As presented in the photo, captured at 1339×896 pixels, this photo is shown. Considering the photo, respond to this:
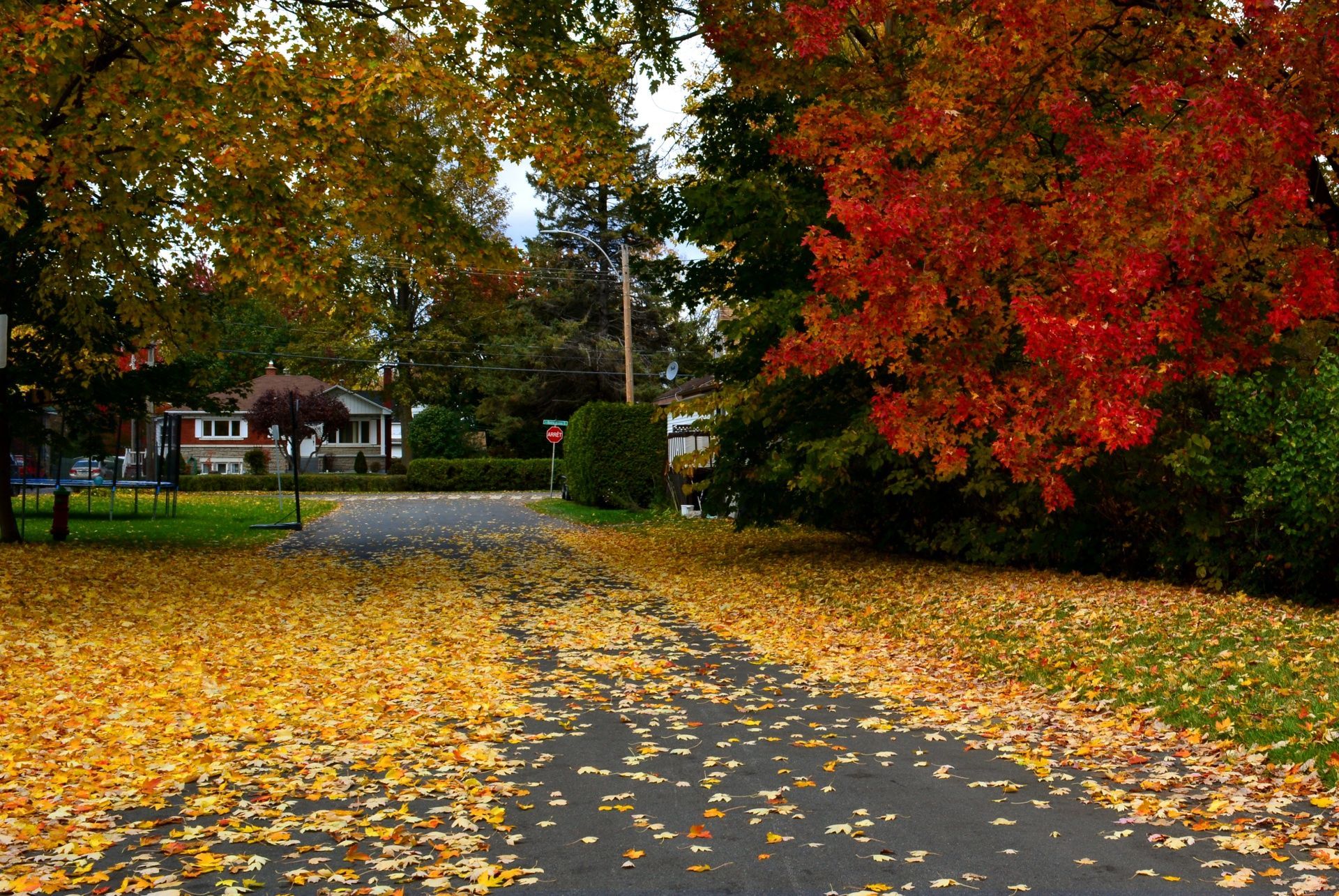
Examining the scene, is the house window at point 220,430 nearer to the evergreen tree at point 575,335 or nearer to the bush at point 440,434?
the bush at point 440,434

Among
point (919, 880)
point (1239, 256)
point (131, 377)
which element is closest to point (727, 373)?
point (1239, 256)

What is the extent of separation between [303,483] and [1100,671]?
152ft

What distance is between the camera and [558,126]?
54.1 feet

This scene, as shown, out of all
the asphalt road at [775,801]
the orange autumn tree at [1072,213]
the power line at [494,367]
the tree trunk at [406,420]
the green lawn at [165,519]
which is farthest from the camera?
the tree trunk at [406,420]

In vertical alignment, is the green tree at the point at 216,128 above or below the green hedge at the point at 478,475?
above

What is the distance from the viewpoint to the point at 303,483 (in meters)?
51.0

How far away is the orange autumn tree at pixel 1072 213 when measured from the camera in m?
8.76

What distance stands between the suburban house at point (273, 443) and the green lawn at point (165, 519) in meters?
31.1

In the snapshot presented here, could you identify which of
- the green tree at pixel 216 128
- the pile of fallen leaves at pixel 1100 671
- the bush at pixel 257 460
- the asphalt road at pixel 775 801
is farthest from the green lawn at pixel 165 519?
the bush at pixel 257 460

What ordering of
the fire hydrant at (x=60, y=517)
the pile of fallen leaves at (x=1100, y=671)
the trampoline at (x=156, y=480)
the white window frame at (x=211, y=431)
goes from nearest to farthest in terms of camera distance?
the pile of fallen leaves at (x=1100, y=671) < the fire hydrant at (x=60, y=517) < the trampoline at (x=156, y=480) < the white window frame at (x=211, y=431)

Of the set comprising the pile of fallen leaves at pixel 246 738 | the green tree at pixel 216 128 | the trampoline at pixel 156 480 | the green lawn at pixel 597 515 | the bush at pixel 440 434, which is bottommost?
the pile of fallen leaves at pixel 246 738

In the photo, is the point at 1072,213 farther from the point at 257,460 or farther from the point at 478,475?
the point at 257,460

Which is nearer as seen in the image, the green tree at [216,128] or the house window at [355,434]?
the green tree at [216,128]

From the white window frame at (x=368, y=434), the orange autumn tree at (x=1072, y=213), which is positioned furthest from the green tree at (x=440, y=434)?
the orange autumn tree at (x=1072, y=213)
